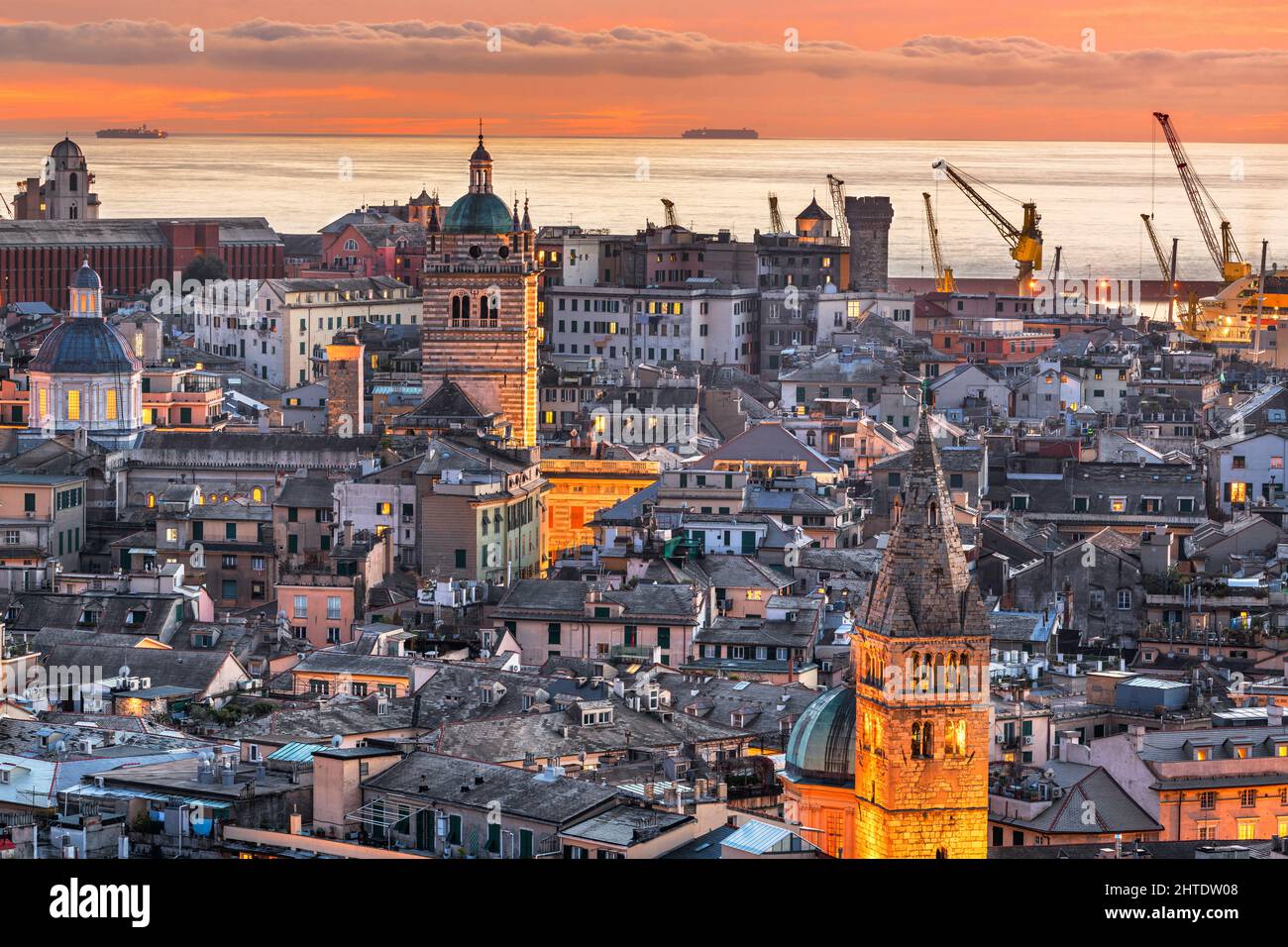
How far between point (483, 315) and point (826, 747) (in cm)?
3277

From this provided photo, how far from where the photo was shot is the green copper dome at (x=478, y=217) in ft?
194

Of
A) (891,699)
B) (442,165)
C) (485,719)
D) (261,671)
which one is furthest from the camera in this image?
(442,165)

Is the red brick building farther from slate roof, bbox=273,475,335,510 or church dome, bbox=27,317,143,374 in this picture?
slate roof, bbox=273,475,335,510

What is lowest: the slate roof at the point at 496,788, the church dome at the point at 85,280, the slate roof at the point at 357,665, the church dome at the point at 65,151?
the slate roof at the point at 357,665

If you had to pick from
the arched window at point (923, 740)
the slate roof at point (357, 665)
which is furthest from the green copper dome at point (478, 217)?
the arched window at point (923, 740)

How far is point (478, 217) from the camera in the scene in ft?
195

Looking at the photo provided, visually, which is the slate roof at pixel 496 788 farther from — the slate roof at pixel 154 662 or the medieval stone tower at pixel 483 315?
the medieval stone tower at pixel 483 315

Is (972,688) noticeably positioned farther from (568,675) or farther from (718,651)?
(718,651)

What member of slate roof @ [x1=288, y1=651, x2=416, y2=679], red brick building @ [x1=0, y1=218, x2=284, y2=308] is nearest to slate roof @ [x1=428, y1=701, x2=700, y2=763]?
slate roof @ [x1=288, y1=651, x2=416, y2=679]

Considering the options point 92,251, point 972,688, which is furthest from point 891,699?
point 92,251

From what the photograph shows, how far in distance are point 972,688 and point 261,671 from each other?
14.1m

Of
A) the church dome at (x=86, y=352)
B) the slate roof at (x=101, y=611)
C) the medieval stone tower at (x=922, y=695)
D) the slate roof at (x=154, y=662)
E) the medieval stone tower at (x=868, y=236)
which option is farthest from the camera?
the medieval stone tower at (x=868, y=236)

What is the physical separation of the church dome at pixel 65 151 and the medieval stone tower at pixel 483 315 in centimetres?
5853

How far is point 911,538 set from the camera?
26969 millimetres
